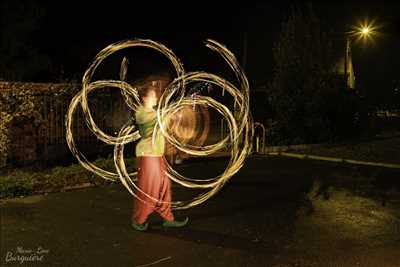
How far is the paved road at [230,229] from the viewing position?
557 centimetres

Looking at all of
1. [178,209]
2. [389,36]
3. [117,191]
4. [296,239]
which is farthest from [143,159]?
[389,36]

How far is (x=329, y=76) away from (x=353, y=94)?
1.38 metres

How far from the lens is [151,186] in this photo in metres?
6.52

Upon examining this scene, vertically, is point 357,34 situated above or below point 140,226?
above

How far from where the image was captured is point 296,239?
623 cm

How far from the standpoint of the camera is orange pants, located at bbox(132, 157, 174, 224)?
6.53 metres

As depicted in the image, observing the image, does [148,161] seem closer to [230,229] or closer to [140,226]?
[140,226]

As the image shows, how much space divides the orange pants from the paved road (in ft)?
0.96

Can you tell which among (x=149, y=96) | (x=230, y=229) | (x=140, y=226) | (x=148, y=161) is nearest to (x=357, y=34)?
(x=230, y=229)

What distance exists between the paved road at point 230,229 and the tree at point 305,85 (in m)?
6.68

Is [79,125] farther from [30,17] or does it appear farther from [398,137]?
[398,137]

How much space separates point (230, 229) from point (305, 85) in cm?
1079

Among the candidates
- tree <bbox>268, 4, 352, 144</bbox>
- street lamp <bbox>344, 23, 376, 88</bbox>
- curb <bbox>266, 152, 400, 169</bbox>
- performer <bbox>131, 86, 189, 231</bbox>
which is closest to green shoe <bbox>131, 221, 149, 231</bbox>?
performer <bbox>131, 86, 189, 231</bbox>

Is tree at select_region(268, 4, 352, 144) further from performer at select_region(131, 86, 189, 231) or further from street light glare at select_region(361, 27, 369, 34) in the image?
performer at select_region(131, 86, 189, 231)
